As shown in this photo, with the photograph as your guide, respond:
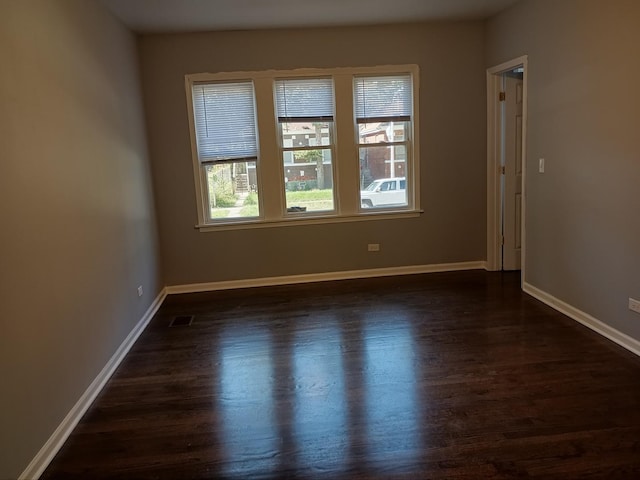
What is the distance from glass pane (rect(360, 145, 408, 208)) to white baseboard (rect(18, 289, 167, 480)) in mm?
2689

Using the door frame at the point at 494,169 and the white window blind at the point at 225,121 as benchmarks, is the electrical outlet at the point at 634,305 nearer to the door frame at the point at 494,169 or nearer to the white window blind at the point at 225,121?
the door frame at the point at 494,169

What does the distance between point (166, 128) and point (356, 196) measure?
210cm

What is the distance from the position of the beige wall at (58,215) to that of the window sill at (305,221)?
1.18 metres

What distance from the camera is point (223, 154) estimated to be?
194 inches

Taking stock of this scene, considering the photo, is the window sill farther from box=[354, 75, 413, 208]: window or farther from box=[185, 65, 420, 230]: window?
box=[354, 75, 413, 208]: window

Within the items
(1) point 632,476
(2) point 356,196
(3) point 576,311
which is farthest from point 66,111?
(3) point 576,311

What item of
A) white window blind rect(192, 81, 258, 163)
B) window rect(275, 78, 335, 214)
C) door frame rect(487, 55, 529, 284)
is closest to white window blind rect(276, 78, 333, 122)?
window rect(275, 78, 335, 214)

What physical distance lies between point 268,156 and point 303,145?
396 mm

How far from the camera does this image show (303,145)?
5016 millimetres

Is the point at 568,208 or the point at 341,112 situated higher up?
the point at 341,112

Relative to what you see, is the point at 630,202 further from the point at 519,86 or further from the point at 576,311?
the point at 519,86

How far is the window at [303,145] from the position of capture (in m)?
4.85

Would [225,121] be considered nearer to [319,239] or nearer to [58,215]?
[319,239]

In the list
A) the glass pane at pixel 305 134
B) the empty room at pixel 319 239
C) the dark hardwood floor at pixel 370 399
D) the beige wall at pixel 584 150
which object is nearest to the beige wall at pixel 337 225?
the empty room at pixel 319 239
